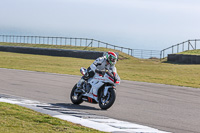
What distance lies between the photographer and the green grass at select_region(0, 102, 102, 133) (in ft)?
22.6

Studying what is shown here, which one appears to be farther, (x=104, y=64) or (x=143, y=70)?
(x=143, y=70)

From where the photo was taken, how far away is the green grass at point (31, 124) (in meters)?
6.88

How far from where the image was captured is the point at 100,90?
10781 mm

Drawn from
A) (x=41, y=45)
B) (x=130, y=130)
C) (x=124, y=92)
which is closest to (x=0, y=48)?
(x=41, y=45)

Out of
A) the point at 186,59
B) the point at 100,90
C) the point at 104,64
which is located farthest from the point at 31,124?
the point at 186,59

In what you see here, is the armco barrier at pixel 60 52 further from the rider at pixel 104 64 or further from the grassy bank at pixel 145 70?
the rider at pixel 104 64

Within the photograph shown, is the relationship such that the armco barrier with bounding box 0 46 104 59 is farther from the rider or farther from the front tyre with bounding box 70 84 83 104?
the rider

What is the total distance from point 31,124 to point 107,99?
3483mm

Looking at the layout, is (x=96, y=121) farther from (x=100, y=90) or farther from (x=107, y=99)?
(x=100, y=90)

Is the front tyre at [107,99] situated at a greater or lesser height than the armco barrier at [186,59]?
lesser

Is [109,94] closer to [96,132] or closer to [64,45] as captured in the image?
[96,132]

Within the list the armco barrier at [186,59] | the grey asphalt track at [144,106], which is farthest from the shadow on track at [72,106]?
the armco barrier at [186,59]

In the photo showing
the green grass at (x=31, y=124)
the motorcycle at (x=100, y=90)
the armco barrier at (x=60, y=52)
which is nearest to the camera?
the green grass at (x=31, y=124)

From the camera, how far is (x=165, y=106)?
→ 11.5 m
